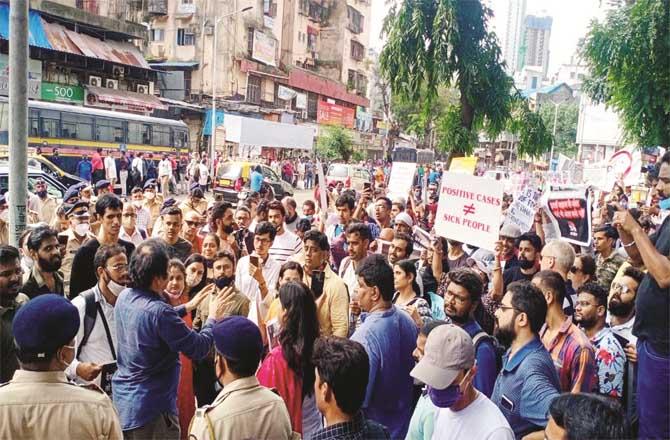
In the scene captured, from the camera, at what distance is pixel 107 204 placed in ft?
18.7

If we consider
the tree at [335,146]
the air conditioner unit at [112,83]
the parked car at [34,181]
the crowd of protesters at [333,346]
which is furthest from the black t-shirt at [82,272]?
the tree at [335,146]

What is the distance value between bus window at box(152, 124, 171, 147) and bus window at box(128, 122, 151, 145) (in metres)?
0.40

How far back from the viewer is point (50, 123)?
24.1m

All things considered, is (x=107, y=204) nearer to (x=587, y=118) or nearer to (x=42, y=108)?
(x=42, y=108)

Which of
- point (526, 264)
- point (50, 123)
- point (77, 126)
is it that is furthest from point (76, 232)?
point (77, 126)

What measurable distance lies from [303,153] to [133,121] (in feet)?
60.4

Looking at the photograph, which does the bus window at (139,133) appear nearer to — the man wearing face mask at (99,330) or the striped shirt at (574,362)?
the man wearing face mask at (99,330)

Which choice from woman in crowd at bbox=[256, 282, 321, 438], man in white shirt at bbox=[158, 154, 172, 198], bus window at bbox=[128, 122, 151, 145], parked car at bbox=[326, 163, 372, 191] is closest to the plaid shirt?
woman in crowd at bbox=[256, 282, 321, 438]

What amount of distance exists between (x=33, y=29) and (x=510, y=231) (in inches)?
1211

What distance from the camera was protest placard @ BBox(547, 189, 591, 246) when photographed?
212 inches

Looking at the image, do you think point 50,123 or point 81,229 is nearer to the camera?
point 81,229

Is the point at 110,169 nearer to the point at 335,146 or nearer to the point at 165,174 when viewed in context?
the point at 165,174

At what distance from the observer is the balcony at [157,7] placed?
43.3 m

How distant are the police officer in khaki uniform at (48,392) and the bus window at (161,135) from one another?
2857 centimetres
